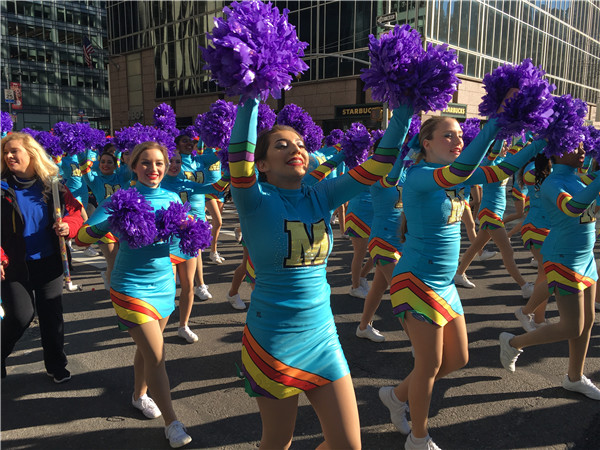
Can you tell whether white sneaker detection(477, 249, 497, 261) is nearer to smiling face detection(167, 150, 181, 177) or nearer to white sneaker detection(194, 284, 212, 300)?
white sneaker detection(194, 284, 212, 300)

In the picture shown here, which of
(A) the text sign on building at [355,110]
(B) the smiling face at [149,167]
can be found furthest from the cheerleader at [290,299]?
(A) the text sign on building at [355,110]

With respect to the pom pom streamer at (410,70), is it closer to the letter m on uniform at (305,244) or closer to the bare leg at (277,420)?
the letter m on uniform at (305,244)

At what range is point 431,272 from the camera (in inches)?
109

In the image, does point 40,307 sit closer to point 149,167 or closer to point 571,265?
point 149,167

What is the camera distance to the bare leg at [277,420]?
206 centimetres

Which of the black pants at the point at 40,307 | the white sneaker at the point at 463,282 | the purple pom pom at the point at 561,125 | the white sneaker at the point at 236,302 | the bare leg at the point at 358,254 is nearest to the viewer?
the purple pom pom at the point at 561,125

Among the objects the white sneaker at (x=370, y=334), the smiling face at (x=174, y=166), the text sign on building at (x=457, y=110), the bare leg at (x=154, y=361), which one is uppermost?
the text sign on building at (x=457, y=110)

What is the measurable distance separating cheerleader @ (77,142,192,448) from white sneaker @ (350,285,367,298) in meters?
3.13

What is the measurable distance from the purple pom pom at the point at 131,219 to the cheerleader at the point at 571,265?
9.55ft

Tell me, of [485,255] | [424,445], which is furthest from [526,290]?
A: [424,445]

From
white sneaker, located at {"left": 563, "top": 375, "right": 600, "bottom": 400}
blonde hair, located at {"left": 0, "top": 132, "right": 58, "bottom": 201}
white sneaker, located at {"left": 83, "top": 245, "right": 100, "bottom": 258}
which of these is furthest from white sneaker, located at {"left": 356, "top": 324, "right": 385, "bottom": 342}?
white sneaker, located at {"left": 83, "top": 245, "right": 100, "bottom": 258}

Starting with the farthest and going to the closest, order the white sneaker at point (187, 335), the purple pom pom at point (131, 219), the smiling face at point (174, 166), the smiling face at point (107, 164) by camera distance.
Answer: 1. the smiling face at point (107, 164)
2. the smiling face at point (174, 166)
3. the white sneaker at point (187, 335)
4. the purple pom pom at point (131, 219)

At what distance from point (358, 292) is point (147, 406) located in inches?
126

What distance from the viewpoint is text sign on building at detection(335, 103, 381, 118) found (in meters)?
25.6
